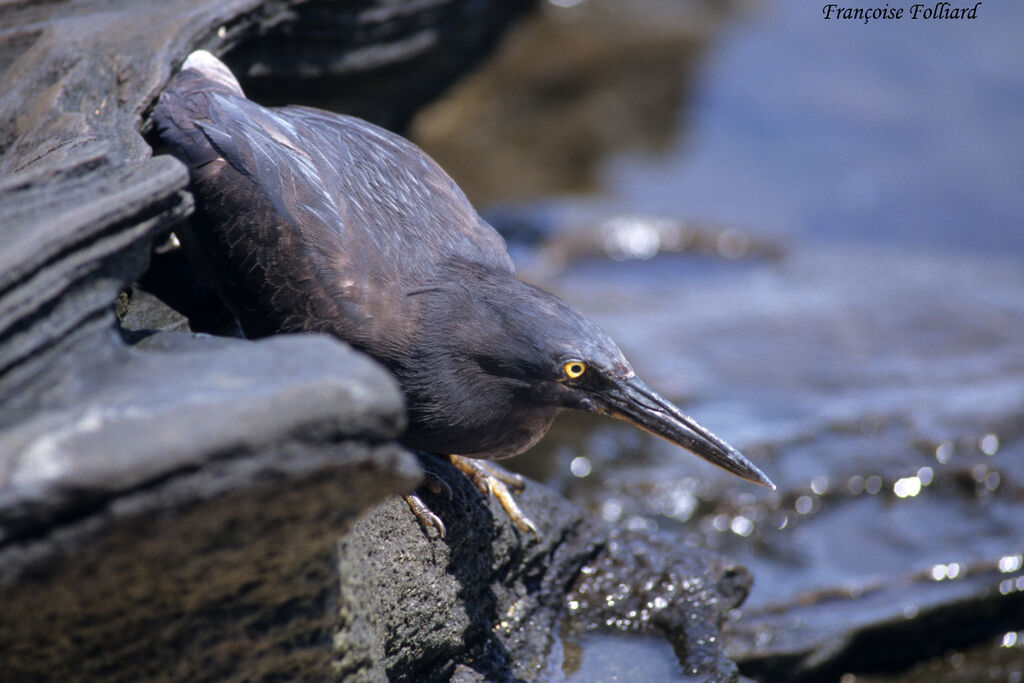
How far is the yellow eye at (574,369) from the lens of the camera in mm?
2779

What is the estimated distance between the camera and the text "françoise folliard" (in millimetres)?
10609

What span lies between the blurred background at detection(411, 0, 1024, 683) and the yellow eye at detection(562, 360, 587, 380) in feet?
3.16

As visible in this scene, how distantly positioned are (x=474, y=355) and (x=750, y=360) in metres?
3.71

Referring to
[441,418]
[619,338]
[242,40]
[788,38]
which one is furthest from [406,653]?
[788,38]

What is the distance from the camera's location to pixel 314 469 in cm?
172

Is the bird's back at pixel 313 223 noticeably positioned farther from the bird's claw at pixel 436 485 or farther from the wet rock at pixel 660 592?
the wet rock at pixel 660 592

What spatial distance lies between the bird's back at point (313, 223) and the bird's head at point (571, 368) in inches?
9.3

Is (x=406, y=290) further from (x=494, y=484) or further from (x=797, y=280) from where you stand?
Result: (x=797, y=280)

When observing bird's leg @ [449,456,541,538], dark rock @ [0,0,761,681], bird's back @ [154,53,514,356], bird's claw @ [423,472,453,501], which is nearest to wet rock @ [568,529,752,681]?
bird's leg @ [449,456,541,538]

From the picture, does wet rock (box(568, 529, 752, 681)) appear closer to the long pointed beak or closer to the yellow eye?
the long pointed beak

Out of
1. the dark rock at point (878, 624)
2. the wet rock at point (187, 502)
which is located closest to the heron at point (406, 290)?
the wet rock at point (187, 502)

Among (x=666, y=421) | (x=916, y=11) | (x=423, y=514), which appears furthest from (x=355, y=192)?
(x=916, y=11)

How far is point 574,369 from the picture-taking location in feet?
9.18

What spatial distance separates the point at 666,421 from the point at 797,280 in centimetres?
481
